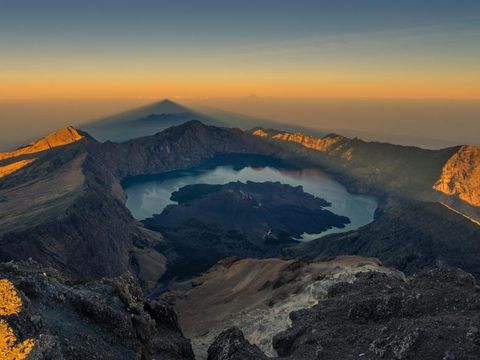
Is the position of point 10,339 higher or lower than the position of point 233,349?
higher

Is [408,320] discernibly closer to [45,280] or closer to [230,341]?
[230,341]

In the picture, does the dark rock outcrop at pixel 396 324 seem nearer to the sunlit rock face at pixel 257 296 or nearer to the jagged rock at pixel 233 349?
the jagged rock at pixel 233 349

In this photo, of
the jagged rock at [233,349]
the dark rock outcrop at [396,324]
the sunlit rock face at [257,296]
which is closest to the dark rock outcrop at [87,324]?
the jagged rock at [233,349]

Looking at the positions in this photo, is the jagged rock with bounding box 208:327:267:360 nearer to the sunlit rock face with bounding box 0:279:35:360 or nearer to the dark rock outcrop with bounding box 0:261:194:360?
the dark rock outcrop with bounding box 0:261:194:360

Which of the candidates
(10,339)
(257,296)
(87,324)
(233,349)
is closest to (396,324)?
(233,349)

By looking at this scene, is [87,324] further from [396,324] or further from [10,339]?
[396,324]
